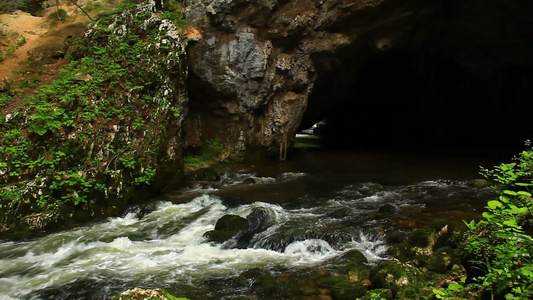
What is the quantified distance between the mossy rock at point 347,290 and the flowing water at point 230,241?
941 mm

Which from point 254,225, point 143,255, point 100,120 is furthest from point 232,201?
point 100,120

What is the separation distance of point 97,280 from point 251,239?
2749mm

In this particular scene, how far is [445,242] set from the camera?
573cm

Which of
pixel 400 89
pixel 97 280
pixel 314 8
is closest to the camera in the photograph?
pixel 97 280

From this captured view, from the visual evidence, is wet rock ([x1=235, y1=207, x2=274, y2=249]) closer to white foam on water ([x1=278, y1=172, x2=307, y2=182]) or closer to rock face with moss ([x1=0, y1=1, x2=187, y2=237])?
rock face with moss ([x1=0, y1=1, x2=187, y2=237])

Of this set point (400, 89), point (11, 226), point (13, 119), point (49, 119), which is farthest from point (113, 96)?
point (400, 89)

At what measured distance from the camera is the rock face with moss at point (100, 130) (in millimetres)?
7820

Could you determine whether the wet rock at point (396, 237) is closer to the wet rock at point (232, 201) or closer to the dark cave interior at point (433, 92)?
the wet rock at point (232, 201)

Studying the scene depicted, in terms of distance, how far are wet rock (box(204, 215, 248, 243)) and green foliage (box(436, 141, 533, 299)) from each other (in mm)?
4753

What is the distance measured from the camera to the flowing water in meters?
5.40

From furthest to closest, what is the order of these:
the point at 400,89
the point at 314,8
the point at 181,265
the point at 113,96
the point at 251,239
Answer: the point at 400,89 < the point at 314,8 < the point at 113,96 < the point at 251,239 < the point at 181,265

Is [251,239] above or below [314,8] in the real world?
below

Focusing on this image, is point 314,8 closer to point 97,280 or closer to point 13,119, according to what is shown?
point 13,119

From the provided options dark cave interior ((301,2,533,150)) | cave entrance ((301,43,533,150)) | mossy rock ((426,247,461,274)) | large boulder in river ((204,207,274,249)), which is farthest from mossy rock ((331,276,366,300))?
cave entrance ((301,43,533,150))
